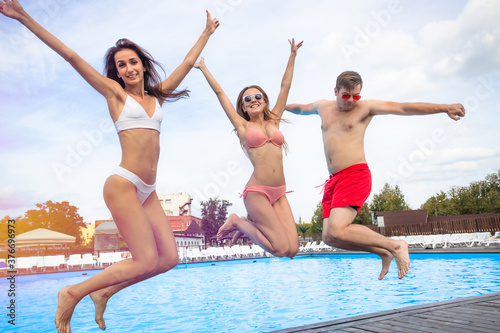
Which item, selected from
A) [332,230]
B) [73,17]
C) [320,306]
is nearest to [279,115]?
[332,230]

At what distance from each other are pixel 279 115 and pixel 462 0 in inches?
228

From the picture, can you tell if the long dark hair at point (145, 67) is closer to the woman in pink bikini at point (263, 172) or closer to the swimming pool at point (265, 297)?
the woman in pink bikini at point (263, 172)

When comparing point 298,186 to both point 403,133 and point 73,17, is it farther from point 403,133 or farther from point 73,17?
point 73,17

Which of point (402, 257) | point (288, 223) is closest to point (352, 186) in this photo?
point (288, 223)

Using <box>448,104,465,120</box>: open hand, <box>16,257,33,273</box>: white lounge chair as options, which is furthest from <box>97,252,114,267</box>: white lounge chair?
<box>448,104,465,120</box>: open hand

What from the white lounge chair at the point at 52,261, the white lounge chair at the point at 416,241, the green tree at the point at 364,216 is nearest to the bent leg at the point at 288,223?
the white lounge chair at the point at 416,241

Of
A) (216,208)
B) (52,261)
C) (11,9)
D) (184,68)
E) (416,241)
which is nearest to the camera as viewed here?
(11,9)

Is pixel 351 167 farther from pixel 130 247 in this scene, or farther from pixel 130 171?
pixel 130 247

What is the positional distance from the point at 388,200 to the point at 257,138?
65.4 m

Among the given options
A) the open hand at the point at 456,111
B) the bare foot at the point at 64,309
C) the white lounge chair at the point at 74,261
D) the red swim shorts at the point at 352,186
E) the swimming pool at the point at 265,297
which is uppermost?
the open hand at the point at 456,111

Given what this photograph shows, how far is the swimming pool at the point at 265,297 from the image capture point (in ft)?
40.6

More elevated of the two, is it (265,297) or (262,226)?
(262,226)

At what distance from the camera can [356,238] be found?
14.2ft

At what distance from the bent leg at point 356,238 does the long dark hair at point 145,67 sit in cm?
215
